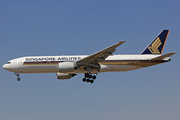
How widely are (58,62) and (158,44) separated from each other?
45.6 ft

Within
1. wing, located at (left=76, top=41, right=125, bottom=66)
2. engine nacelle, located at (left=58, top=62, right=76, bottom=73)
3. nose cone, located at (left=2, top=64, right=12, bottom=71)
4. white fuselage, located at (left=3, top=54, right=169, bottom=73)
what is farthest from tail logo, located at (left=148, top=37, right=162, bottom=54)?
nose cone, located at (left=2, top=64, right=12, bottom=71)

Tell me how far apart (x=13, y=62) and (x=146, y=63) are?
1666 centimetres

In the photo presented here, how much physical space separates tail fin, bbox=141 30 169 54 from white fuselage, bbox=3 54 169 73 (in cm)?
212

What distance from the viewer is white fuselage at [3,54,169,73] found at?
32.2 meters

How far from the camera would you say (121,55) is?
33156 millimetres

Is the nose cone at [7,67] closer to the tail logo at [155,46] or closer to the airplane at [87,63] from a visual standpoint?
the airplane at [87,63]

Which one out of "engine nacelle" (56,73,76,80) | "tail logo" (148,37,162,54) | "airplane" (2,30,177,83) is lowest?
"engine nacelle" (56,73,76,80)

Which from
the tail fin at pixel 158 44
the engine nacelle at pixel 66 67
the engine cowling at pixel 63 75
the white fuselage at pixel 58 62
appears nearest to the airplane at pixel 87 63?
the white fuselage at pixel 58 62

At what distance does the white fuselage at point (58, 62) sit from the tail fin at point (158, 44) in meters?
2.12

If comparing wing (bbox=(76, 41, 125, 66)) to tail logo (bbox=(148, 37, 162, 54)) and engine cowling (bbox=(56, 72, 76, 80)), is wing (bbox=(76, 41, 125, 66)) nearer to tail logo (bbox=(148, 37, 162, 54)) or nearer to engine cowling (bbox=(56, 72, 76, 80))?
engine cowling (bbox=(56, 72, 76, 80))

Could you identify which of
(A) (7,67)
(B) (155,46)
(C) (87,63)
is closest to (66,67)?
(C) (87,63)

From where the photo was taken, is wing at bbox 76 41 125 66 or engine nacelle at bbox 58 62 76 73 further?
engine nacelle at bbox 58 62 76 73

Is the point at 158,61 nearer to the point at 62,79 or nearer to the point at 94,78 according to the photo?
the point at 94,78

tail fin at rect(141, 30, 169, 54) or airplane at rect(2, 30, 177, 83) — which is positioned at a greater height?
tail fin at rect(141, 30, 169, 54)
